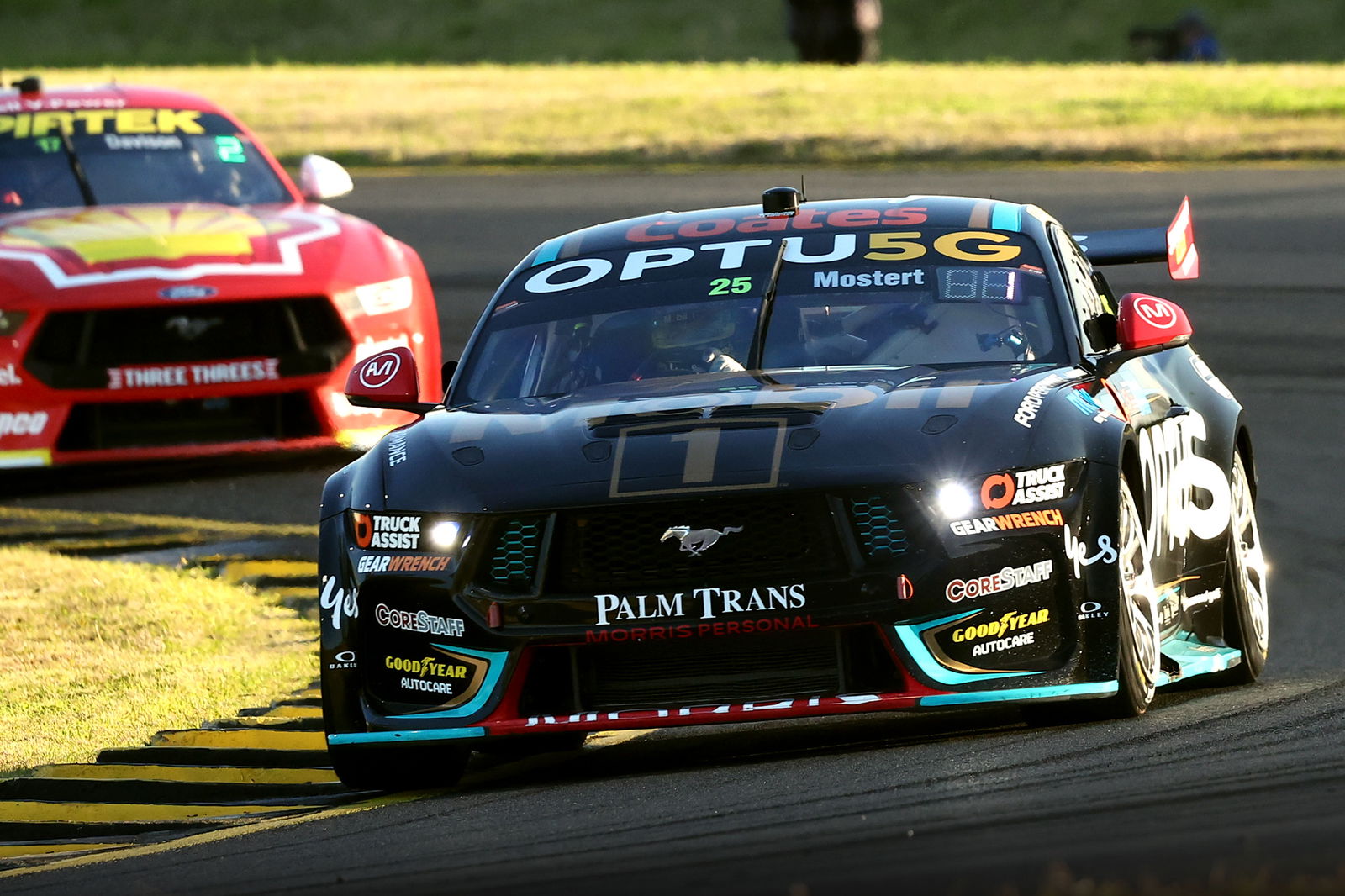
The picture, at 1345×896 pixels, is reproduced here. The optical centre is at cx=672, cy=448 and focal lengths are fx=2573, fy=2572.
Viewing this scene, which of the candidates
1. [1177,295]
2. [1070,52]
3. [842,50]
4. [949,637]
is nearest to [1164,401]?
[949,637]

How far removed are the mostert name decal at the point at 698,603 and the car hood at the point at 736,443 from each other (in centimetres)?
23

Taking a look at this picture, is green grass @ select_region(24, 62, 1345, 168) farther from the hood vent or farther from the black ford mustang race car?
the hood vent

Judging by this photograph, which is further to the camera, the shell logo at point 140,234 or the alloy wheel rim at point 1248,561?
the shell logo at point 140,234

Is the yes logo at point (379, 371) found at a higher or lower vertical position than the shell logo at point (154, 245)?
higher

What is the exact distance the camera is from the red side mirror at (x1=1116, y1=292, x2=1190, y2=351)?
6906 millimetres

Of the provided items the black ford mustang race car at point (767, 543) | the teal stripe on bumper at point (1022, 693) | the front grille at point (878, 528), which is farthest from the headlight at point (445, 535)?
the teal stripe on bumper at point (1022, 693)

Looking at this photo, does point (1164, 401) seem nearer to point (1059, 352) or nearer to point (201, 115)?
point (1059, 352)

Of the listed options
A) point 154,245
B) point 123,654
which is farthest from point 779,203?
point 154,245

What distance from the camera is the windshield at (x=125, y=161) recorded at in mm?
12258

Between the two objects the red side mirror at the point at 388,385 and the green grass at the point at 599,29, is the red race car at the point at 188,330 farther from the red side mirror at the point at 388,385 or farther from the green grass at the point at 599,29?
the green grass at the point at 599,29

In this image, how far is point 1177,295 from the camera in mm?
15242

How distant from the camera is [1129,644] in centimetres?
616

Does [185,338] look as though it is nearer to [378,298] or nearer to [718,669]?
[378,298]

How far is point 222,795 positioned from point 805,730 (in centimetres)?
157
